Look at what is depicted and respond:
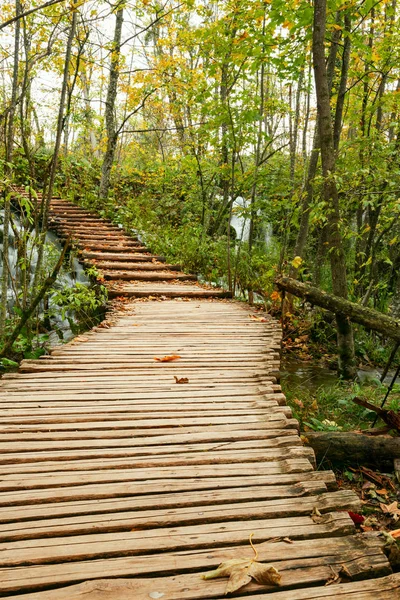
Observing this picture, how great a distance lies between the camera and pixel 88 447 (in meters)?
2.57

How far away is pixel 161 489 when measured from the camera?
7.16 ft

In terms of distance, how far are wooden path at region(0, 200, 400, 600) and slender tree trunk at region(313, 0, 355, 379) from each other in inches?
89.6

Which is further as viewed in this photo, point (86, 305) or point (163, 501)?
point (86, 305)

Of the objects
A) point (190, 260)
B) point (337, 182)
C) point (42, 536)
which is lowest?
point (42, 536)

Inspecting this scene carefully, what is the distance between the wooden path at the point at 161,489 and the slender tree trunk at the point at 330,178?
2276 millimetres

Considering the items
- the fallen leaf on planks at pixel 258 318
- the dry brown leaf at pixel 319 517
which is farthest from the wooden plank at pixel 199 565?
the fallen leaf on planks at pixel 258 318

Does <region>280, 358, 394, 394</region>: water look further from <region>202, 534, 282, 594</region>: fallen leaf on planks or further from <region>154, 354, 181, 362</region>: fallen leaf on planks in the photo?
<region>202, 534, 282, 594</region>: fallen leaf on planks

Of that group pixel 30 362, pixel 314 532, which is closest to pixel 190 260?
pixel 30 362

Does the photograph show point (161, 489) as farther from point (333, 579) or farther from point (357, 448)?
point (357, 448)

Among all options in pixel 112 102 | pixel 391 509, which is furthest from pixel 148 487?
pixel 112 102

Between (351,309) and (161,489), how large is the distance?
12.3 feet

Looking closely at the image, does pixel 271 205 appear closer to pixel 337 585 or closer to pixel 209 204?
pixel 209 204

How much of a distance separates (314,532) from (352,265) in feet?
29.0

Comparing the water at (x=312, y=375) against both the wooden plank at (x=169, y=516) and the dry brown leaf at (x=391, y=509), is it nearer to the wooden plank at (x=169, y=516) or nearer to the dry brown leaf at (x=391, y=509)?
the dry brown leaf at (x=391, y=509)
